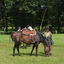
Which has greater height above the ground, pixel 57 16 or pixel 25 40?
pixel 57 16

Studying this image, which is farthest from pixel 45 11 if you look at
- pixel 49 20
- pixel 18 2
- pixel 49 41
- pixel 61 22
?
pixel 49 41

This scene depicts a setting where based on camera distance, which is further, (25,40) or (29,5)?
(29,5)

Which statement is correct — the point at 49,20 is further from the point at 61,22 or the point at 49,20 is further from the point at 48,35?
the point at 48,35

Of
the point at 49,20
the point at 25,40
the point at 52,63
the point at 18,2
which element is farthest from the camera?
the point at 49,20

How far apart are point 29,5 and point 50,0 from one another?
898 centimetres

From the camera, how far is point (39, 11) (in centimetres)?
5419

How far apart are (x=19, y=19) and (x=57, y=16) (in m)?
15.4

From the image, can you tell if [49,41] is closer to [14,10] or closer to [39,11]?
[14,10]

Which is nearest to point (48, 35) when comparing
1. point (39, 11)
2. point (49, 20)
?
point (49, 20)

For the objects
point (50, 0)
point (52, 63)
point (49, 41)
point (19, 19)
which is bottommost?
point (52, 63)

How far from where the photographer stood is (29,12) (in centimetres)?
4197

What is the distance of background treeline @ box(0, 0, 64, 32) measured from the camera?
4222 cm

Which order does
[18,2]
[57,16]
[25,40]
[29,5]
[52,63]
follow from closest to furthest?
[52,63] → [25,40] → [29,5] → [18,2] → [57,16]

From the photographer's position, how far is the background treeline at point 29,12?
1662 inches
